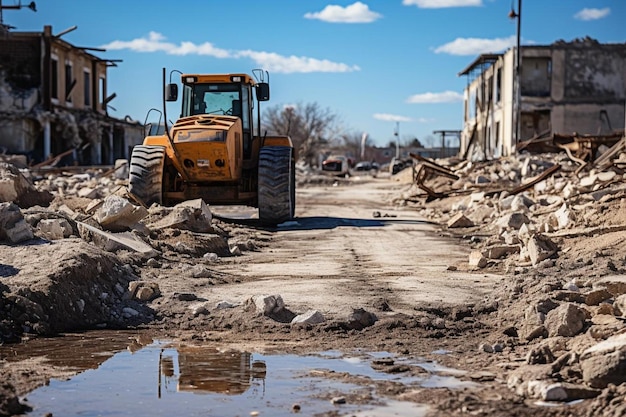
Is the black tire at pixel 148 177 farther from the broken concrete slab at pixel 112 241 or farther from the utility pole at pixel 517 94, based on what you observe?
the utility pole at pixel 517 94

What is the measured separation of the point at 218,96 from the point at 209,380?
12.6 metres

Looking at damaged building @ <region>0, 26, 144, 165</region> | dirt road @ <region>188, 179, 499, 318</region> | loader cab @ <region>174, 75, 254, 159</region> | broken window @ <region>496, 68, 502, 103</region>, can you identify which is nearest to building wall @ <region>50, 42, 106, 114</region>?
damaged building @ <region>0, 26, 144, 165</region>

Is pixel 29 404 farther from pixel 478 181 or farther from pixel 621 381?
pixel 478 181

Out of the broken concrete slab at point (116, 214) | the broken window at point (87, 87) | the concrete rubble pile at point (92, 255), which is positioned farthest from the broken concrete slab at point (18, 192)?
the broken window at point (87, 87)

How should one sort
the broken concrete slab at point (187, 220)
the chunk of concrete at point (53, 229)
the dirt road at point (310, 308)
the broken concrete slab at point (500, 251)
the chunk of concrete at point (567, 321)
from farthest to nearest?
the broken concrete slab at point (187, 220)
the broken concrete slab at point (500, 251)
the chunk of concrete at point (53, 229)
the chunk of concrete at point (567, 321)
the dirt road at point (310, 308)

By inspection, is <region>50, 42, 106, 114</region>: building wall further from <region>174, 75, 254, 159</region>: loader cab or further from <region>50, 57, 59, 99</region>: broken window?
<region>174, 75, 254, 159</region>: loader cab

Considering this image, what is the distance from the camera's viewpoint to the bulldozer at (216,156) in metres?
17.3

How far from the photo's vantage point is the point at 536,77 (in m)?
48.2

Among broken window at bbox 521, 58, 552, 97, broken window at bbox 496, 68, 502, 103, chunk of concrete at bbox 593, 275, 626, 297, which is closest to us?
chunk of concrete at bbox 593, 275, 626, 297

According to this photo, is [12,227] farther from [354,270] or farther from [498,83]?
[498,83]

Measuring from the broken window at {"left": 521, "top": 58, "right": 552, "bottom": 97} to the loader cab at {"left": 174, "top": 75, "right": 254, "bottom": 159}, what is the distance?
106ft

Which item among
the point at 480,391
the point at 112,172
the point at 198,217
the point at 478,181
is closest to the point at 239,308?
the point at 480,391

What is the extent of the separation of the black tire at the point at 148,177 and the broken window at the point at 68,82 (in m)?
32.9

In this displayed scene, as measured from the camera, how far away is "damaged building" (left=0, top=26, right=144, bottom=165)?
4350 centimetres
